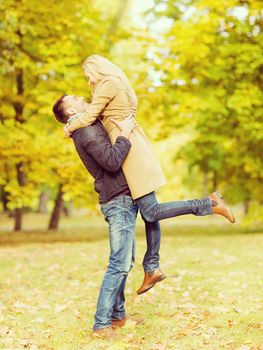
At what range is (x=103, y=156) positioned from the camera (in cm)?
430

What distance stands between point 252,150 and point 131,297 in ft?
29.3

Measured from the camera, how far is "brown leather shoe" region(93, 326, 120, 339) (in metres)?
4.54

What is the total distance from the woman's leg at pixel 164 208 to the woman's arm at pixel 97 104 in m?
0.76

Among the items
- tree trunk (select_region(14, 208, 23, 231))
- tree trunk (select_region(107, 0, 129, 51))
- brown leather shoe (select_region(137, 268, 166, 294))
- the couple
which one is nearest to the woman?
the couple

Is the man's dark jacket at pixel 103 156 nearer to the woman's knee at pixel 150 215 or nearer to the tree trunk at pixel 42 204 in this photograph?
the woman's knee at pixel 150 215

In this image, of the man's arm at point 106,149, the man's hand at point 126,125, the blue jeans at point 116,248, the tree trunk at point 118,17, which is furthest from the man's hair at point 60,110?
the tree trunk at point 118,17

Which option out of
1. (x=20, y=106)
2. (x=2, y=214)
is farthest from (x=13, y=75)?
(x=2, y=214)

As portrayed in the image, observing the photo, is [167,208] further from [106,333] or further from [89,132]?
[106,333]

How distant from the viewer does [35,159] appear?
11.5 meters

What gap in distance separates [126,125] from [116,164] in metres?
0.34

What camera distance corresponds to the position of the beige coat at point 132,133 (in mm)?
4367

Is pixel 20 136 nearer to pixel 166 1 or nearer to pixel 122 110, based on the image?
pixel 166 1

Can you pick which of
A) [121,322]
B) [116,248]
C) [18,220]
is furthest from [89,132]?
[18,220]

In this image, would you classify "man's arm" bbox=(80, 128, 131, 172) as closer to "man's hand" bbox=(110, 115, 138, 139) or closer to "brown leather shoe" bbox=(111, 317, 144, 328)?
"man's hand" bbox=(110, 115, 138, 139)
